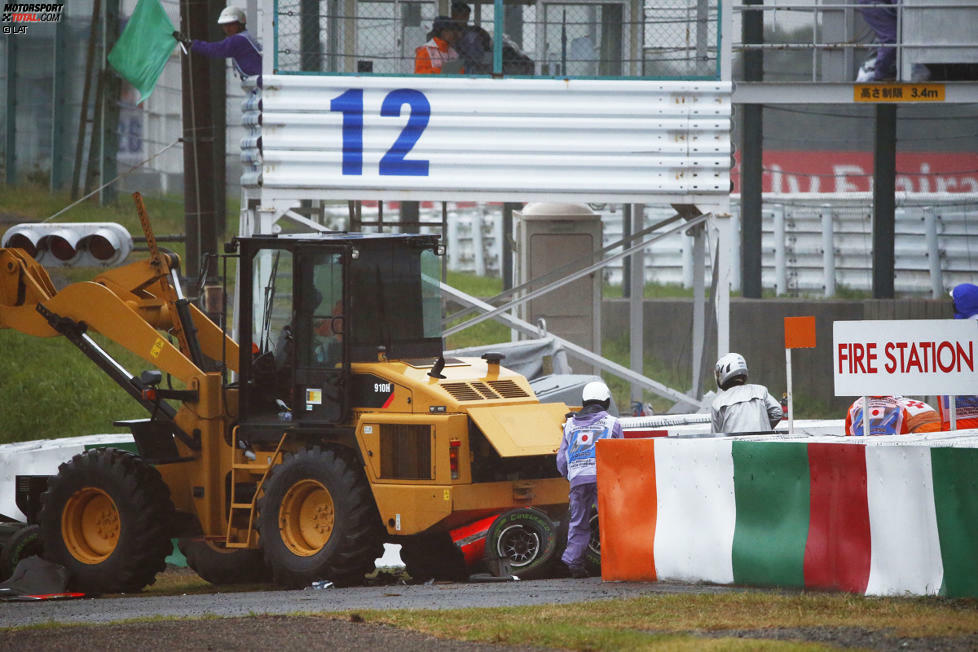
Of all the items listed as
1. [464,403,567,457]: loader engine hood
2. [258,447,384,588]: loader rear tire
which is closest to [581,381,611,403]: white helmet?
[464,403,567,457]: loader engine hood

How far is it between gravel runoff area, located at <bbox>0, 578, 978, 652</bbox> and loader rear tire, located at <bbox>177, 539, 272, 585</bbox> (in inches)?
47.0

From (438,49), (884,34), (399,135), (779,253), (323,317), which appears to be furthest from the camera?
(779,253)

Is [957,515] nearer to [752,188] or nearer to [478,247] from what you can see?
[752,188]

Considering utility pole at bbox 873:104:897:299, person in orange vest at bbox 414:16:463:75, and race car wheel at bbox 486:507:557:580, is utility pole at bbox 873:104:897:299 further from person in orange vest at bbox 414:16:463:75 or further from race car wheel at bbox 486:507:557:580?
race car wheel at bbox 486:507:557:580

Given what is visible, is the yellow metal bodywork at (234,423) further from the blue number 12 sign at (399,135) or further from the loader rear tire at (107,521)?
the blue number 12 sign at (399,135)

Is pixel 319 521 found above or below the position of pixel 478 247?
below

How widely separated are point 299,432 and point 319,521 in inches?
28.1

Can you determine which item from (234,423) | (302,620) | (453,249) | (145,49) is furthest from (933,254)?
(302,620)

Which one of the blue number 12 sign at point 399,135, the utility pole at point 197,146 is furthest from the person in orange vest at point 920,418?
the utility pole at point 197,146

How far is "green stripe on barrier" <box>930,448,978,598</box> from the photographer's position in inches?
376

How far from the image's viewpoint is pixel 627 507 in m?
11.3

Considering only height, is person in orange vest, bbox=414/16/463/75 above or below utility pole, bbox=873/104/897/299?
above

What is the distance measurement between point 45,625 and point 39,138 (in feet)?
63.8

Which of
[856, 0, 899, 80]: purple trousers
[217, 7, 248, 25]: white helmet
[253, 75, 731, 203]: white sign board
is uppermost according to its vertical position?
[856, 0, 899, 80]: purple trousers
